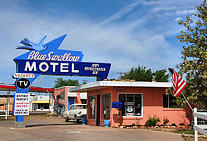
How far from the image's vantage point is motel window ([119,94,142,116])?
19875 millimetres

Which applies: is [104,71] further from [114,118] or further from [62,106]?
[62,106]

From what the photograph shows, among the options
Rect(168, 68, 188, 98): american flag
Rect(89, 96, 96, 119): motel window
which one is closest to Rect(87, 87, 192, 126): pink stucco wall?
Rect(89, 96, 96, 119): motel window

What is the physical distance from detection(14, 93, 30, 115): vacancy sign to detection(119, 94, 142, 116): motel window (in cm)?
622

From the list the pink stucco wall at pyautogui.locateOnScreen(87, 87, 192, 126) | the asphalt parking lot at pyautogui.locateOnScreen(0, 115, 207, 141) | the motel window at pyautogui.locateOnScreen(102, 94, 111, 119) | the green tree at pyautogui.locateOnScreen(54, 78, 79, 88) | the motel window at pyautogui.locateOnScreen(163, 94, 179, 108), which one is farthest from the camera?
the green tree at pyautogui.locateOnScreen(54, 78, 79, 88)

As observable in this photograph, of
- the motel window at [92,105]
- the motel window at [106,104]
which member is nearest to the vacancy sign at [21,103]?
the motel window at [106,104]

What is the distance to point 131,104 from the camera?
65.7 ft

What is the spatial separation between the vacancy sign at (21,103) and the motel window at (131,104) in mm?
6217

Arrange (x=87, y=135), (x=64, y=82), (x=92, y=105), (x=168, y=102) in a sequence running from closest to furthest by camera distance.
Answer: (x=87, y=135) → (x=168, y=102) → (x=92, y=105) → (x=64, y=82)

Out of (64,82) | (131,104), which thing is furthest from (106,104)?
(64,82)

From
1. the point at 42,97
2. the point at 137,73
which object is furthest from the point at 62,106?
the point at 42,97

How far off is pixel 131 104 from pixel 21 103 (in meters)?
7.27

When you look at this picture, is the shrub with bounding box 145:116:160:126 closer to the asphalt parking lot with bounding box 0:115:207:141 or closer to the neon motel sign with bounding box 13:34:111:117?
the asphalt parking lot with bounding box 0:115:207:141

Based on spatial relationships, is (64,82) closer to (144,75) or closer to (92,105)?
(144,75)

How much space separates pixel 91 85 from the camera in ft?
67.8
